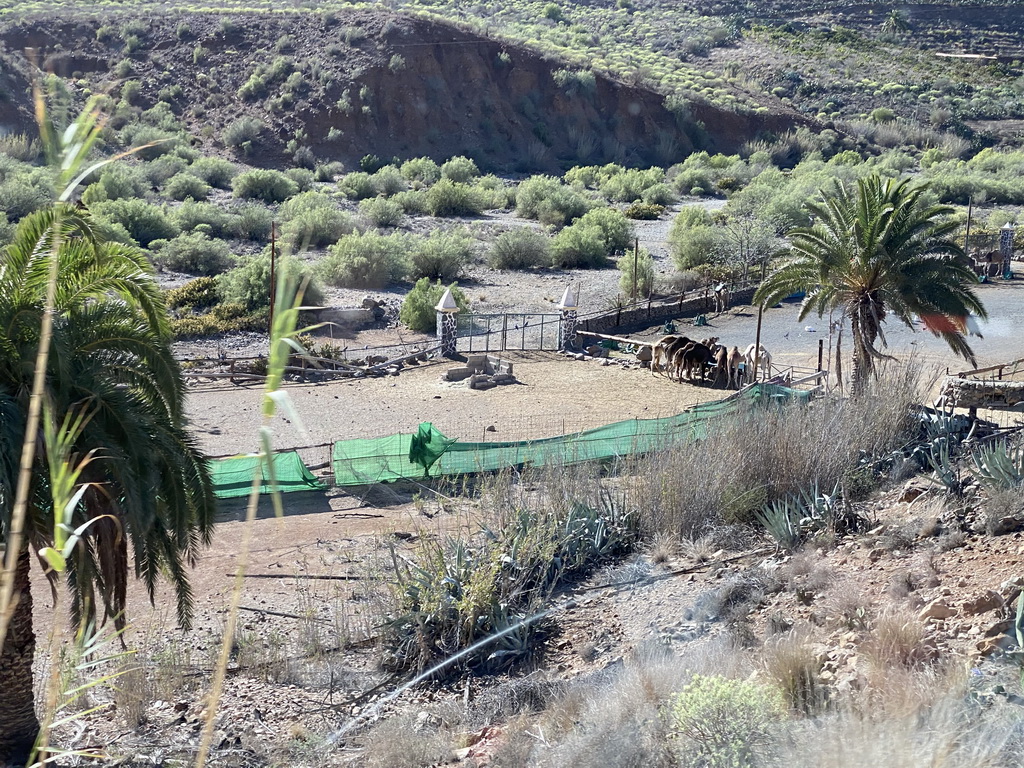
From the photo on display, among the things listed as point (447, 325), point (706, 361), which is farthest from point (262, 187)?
point (706, 361)

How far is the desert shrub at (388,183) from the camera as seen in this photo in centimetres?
5099

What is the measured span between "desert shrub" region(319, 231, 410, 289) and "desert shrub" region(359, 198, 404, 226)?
851 centimetres

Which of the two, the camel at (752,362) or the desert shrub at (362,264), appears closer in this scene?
the camel at (752,362)

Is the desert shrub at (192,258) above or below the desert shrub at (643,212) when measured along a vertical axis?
below

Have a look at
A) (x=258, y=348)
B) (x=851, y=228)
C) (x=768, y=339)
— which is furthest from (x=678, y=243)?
(x=851, y=228)

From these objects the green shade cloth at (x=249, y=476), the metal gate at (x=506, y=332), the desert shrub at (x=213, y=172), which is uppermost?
the desert shrub at (x=213, y=172)

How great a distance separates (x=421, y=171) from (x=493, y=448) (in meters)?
41.5

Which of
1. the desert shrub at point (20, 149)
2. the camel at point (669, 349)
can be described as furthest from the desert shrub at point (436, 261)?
the desert shrub at point (20, 149)

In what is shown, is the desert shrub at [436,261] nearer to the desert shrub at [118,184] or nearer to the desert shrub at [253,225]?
the desert shrub at [253,225]

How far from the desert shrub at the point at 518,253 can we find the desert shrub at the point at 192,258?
9101 millimetres

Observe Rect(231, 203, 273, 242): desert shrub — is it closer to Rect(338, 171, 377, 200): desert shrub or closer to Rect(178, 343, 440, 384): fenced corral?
Rect(338, 171, 377, 200): desert shrub

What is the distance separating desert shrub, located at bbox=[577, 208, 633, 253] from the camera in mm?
40312

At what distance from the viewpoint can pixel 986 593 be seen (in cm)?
870

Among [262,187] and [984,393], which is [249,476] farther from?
[262,187]
